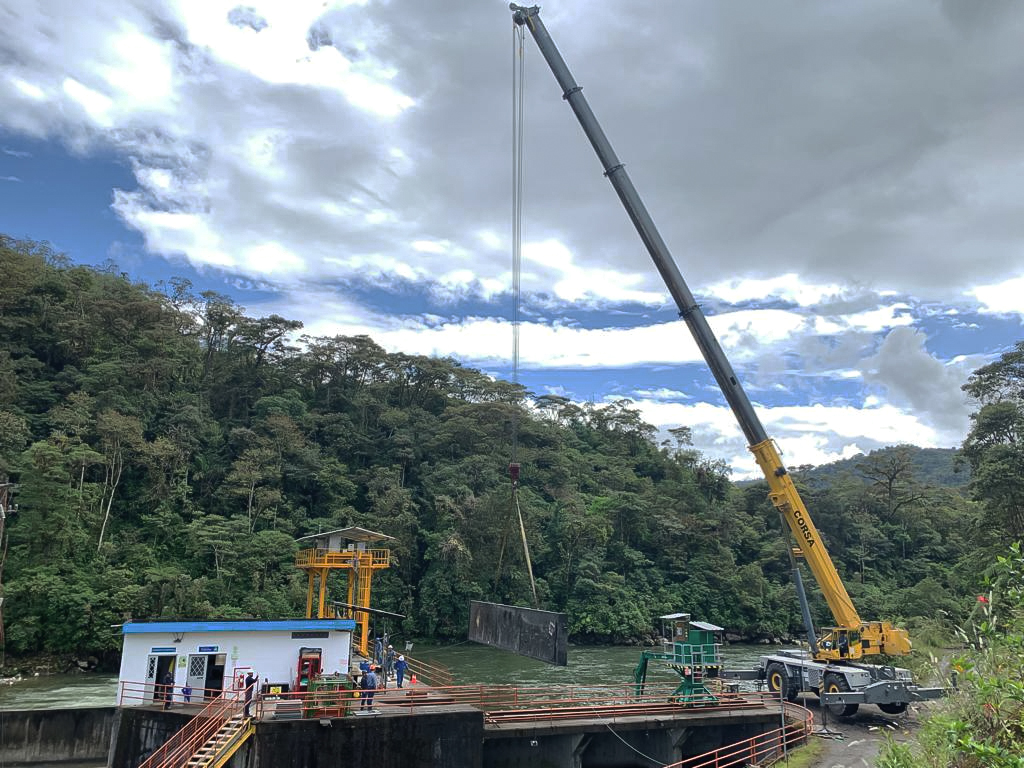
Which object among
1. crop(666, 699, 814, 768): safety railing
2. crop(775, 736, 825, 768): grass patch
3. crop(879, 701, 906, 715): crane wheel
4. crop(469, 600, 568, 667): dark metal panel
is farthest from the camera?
crop(879, 701, 906, 715): crane wheel

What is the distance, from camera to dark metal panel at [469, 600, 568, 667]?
45.6 feet

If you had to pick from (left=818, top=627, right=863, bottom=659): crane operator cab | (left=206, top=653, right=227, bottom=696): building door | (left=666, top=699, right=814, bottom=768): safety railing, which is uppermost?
(left=818, top=627, right=863, bottom=659): crane operator cab

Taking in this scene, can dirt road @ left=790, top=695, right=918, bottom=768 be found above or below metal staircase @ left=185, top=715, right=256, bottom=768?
below

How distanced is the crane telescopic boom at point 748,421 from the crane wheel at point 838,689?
1576 millimetres

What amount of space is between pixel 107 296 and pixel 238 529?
25777 millimetres

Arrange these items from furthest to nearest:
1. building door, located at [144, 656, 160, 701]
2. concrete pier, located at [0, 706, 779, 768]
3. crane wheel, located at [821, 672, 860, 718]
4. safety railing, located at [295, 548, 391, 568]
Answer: safety railing, located at [295, 548, 391, 568] → crane wheel, located at [821, 672, 860, 718] → building door, located at [144, 656, 160, 701] → concrete pier, located at [0, 706, 779, 768]

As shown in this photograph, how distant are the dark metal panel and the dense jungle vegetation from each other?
17.8m

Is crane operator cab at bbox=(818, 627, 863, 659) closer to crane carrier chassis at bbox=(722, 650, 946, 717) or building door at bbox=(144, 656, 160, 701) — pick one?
crane carrier chassis at bbox=(722, 650, 946, 717)

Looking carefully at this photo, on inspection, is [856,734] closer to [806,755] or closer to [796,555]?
[806,755]

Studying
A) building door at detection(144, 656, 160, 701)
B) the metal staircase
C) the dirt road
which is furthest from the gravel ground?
building door at detection(144, 656, 160, 701)

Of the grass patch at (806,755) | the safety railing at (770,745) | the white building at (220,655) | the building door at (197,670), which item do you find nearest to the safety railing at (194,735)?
the white building at (220,655)

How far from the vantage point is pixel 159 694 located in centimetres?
1803

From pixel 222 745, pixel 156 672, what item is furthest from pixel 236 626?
pixel 222 745

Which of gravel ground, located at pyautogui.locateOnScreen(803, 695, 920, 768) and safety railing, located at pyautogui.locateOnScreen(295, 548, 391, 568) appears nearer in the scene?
gravel ground, located at pyautogui.locateOnScreen(803, 695, 920, 768)
